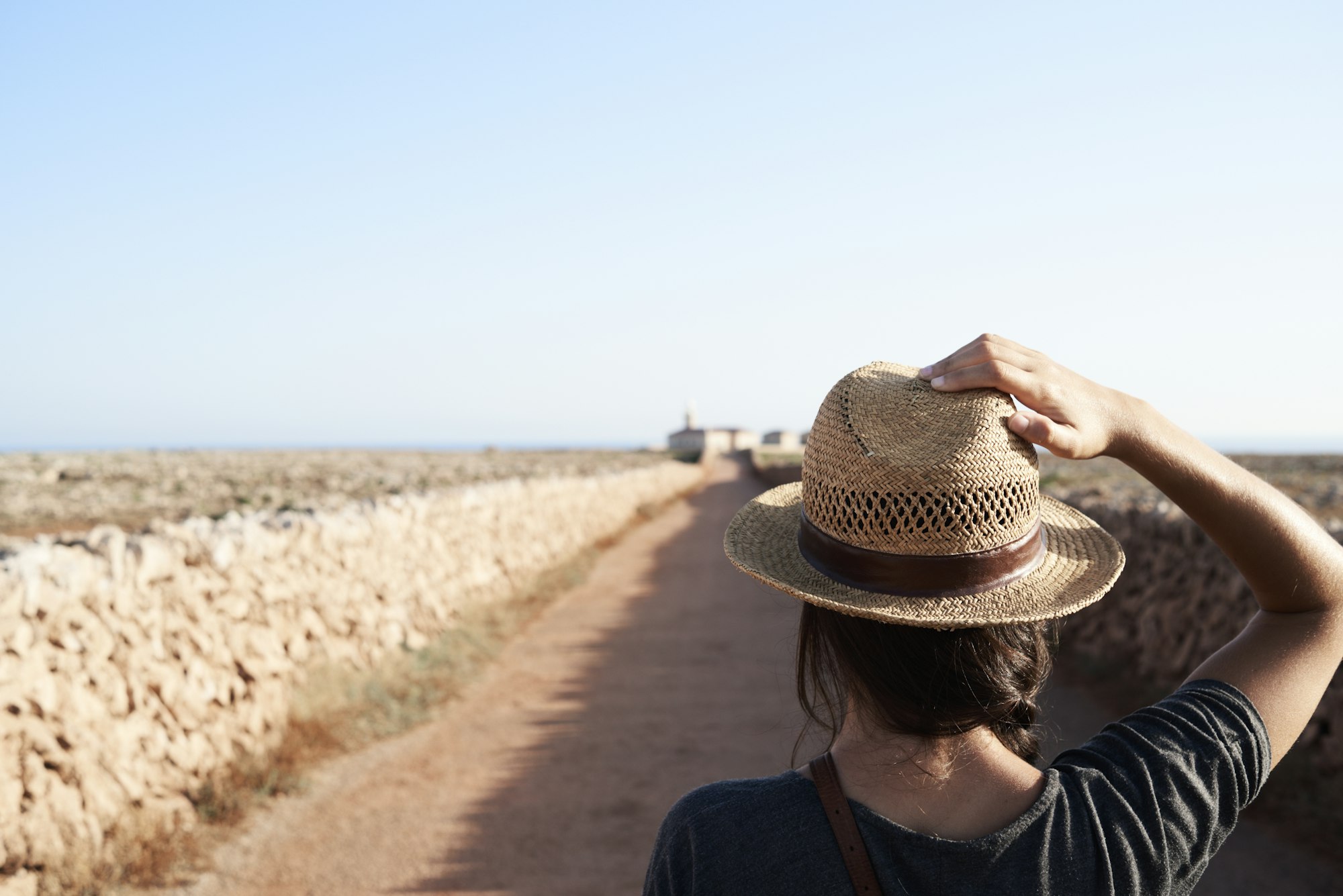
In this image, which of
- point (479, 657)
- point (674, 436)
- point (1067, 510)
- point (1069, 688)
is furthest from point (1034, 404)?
point (674, 436)

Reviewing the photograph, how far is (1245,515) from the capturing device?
135 cm

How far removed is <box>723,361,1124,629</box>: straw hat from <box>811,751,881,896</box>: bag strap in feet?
0.78

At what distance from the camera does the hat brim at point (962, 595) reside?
3.91 feet

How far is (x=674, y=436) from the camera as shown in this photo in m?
89.1

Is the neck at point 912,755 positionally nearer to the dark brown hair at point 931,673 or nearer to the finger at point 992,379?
the dark brown hair at point 931,673

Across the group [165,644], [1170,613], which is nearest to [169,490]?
[165,644]

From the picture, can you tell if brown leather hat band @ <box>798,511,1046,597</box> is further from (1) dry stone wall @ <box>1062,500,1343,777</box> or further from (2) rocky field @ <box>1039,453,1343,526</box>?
(1) dry stone wall @ <box>1062,500,1343,777</box>

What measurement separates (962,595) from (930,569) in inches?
2.5

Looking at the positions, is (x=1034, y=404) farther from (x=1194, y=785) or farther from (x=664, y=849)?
(x=664, y=849)

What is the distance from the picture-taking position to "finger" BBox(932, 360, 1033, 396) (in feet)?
3.97

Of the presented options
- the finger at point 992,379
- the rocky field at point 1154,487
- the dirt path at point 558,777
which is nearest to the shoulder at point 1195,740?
the finger at point 992,379

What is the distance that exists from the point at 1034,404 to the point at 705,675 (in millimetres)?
7454

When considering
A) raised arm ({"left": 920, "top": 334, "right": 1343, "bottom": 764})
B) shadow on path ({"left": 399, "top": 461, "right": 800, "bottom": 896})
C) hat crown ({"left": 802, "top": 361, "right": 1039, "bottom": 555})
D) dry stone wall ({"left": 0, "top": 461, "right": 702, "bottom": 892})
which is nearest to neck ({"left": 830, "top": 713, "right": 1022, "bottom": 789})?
hat crown ({"left": 802, "top": 361, "right": 1039, "bottom": 555})

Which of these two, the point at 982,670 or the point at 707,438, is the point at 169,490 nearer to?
the point at 982,670
